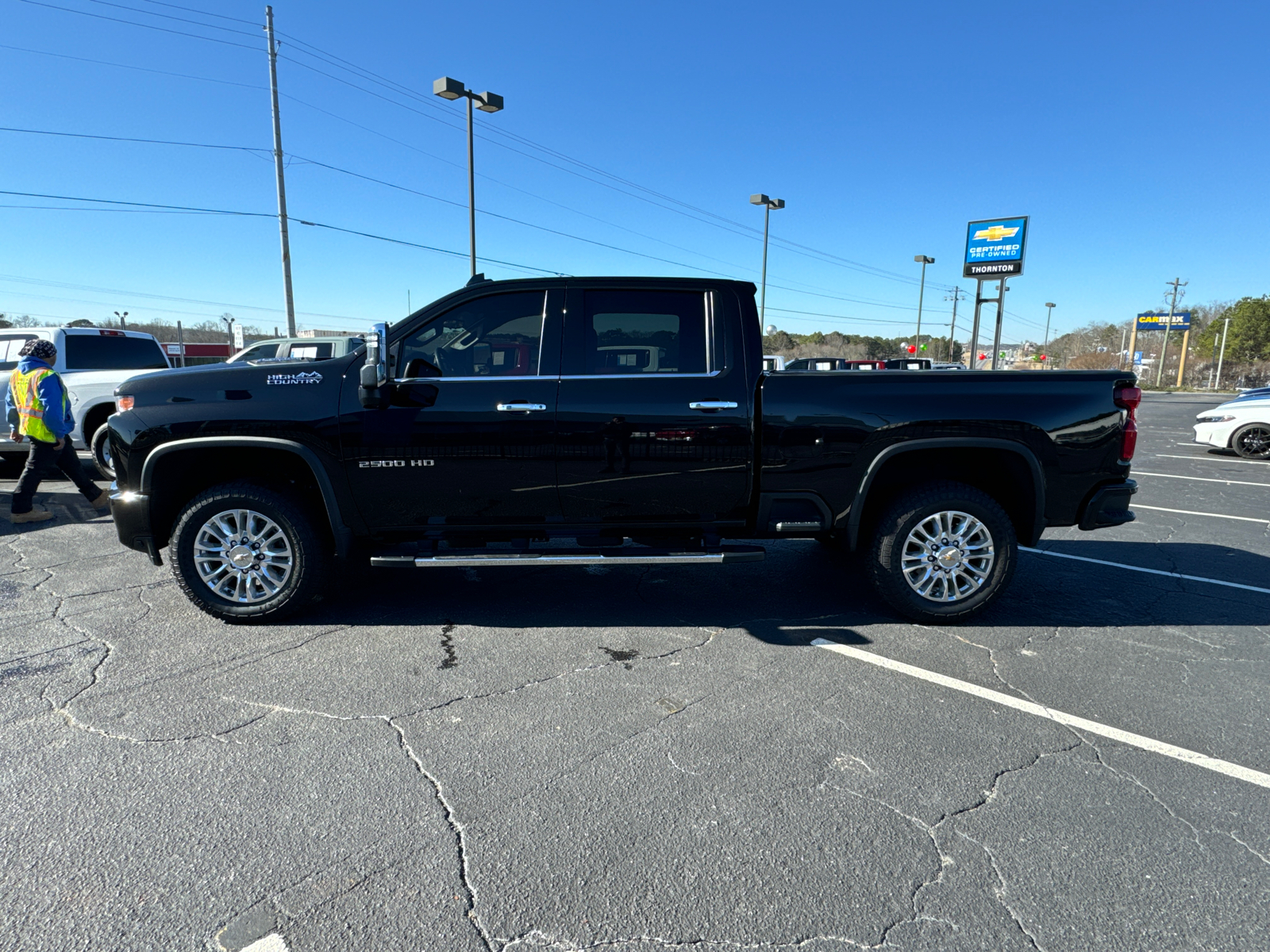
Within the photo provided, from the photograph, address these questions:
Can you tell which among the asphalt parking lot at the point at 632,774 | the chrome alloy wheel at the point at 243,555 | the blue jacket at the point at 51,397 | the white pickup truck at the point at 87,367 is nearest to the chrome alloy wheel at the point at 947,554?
the asphalt parking lot at the point at 632,774

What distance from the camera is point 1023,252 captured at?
22859 millimetres

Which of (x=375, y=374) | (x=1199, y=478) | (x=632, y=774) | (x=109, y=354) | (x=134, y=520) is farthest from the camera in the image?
(x=1199, y=478)

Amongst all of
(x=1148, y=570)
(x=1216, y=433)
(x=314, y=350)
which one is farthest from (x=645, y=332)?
(x=1216, y=433)

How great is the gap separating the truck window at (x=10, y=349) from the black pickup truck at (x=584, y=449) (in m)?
7.83

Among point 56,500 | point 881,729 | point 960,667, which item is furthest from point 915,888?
point 56,500

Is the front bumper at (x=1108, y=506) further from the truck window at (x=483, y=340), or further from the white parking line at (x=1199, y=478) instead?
the white parking line at (x=1199, y=478)

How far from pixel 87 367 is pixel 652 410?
9.42 m

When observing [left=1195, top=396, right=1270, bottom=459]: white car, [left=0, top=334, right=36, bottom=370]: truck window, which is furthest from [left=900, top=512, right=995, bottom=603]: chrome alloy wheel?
[left=1195, top=396, right=1270, bottom=459]: white car

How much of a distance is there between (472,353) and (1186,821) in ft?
13.0

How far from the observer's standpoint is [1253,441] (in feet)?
42.5

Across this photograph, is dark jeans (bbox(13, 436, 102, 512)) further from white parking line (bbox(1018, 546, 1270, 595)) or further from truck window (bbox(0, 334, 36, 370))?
white parking line (bbox(1018, 546, 1270, 595))

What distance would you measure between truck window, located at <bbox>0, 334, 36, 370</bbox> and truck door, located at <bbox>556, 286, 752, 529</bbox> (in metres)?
9.71

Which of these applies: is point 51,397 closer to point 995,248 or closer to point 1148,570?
point 1148,570

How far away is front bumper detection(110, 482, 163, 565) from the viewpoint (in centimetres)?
438
